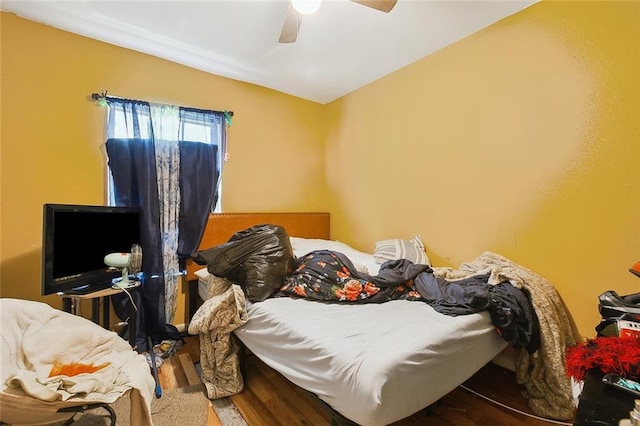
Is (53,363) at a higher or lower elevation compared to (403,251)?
lower

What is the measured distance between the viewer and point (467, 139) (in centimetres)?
235

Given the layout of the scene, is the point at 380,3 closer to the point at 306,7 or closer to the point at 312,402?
the point at 306,7

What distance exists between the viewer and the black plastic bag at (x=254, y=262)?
1853 millimetres

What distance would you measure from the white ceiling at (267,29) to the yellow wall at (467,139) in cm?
13

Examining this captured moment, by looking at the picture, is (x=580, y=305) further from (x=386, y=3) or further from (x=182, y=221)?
(x=182, y=221)

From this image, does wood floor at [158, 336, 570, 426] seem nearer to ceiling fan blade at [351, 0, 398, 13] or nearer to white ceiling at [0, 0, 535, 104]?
ceiling fan blade at [351, 0, 398, 13]

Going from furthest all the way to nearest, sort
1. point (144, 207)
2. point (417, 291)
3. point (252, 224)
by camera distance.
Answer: point (252, 224), point (144, 207), point (417, 291)

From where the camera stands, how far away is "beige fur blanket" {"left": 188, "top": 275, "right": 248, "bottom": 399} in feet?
5.66

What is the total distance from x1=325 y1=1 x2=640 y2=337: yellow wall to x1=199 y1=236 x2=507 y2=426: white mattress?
819 mm

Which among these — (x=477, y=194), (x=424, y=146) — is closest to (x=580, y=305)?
(x=477, y=194)

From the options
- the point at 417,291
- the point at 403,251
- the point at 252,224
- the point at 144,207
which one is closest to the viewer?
the point at 417,291

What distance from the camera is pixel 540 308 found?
1.68 m

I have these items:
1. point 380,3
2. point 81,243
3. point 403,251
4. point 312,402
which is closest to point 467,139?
point 403,251

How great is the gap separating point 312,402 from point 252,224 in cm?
174
